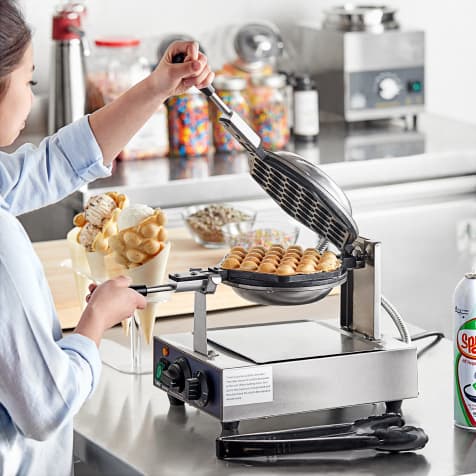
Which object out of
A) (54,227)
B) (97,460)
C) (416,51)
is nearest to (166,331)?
(97,460)

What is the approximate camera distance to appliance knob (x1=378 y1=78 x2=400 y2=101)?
3.30m

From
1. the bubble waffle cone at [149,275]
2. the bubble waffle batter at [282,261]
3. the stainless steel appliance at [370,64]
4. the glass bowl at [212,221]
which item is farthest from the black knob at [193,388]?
the stainless steel appliance at [370,64]

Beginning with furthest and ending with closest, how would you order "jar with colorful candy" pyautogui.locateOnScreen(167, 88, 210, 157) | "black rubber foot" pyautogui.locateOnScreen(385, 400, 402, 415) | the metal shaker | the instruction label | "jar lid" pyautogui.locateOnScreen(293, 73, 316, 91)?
"jar lid" pyautogui.locateOnScreen(293, 73, 316, 91)
"jar with colorful candy" pyautogui.locateOnScreen(167, 88, 210, 157)
the metal shaker
"black rubber foot" pyautogui.locateOnScreen(385, 400, 402, 415)
the instruction label

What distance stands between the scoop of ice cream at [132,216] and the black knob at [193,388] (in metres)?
0.36

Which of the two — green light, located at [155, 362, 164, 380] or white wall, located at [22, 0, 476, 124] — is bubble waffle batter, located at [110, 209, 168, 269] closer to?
green light, located at [155, 362, 164, 380]

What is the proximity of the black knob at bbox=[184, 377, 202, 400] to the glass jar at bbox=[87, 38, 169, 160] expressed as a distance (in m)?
1.60

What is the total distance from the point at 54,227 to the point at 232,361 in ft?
4.78

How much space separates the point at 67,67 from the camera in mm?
2941

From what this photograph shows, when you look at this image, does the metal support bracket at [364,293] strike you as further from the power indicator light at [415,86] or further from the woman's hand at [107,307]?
the power indicator light at [415,86]

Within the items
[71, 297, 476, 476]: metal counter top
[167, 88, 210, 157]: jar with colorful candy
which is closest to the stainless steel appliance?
[167, 88, 210, 157]: jar with colorful candy

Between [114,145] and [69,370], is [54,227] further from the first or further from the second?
[69,370]

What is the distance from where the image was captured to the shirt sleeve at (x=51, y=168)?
165 centimetres

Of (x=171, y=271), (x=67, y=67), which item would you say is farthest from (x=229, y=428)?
(x=67, y=67)

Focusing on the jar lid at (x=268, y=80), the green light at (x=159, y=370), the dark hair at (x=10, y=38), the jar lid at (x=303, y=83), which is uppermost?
the dark hair at (x=10, y=38)
